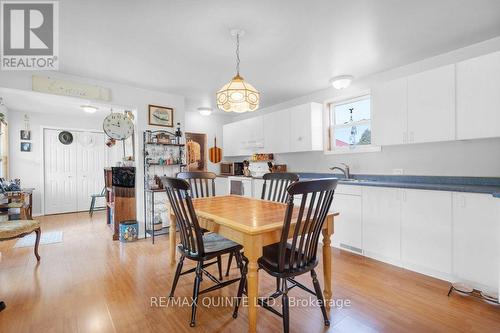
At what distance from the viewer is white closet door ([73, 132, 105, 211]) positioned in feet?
19.8

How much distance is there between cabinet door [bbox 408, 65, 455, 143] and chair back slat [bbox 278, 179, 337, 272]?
1866 mm

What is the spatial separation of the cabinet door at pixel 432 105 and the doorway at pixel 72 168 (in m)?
6.64

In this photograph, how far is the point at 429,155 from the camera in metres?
2.93

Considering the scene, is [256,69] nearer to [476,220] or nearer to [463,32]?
[463,32]

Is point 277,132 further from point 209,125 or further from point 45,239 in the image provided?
point 45,239

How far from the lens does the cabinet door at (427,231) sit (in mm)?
2324

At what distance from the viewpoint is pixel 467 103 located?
94.7 inches

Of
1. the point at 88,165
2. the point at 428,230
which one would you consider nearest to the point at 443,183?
the point at 428,230

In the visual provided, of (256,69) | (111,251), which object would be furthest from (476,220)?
(111,251)

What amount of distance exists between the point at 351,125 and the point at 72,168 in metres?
6.33

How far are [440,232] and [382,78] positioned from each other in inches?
83.0

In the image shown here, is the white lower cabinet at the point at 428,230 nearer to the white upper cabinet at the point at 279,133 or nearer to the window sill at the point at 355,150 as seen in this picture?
the window sill at the point at 355,150

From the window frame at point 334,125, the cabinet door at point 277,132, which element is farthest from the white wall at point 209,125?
the window frame at point 334,125

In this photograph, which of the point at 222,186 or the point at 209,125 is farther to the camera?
the point at 209,125
